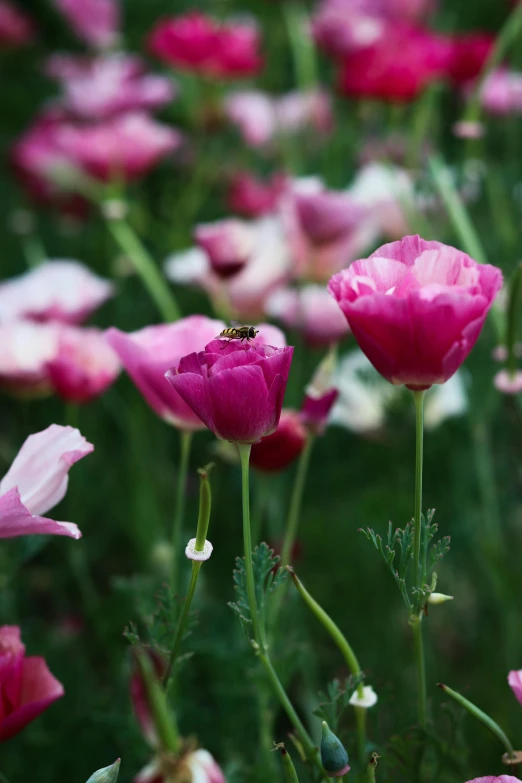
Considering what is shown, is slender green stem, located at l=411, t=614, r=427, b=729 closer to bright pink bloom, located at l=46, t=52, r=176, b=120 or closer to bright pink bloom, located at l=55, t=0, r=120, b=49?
bright pink bloom, located at l=46, t=52, r=176, b=120

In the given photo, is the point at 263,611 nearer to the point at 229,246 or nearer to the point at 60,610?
the point at 229,246

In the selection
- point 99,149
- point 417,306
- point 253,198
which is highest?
point 417,306

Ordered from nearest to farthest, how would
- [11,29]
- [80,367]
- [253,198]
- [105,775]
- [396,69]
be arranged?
[105,775] < [80,367] < [396,69] < [253,198] < [11,29]

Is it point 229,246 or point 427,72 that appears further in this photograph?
point 427,72

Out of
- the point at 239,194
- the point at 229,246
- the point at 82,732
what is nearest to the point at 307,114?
the point at 239,194

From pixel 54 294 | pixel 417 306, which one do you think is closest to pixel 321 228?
pixel 54 294

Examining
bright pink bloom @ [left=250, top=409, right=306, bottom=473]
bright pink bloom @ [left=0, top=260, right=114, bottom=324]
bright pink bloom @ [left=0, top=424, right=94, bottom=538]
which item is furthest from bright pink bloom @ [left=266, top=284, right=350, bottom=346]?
bright pink bloom @ [left=0, top=424, right=94, bottom=538]

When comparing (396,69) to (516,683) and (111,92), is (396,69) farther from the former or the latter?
(516,683)
